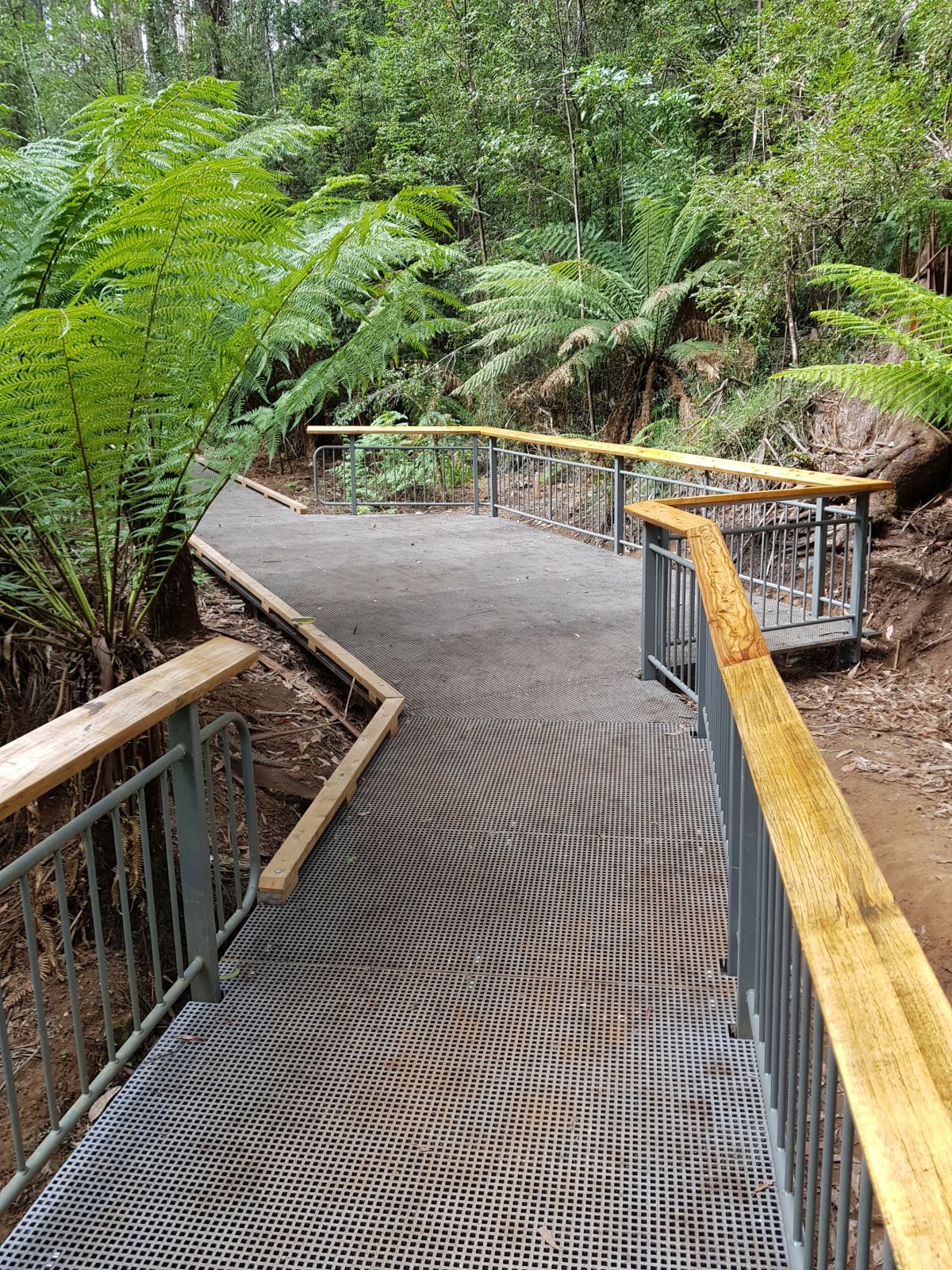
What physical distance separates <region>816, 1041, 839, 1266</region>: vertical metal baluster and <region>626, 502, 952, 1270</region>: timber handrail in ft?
0.51

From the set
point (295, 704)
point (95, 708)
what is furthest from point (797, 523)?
point (95, 708)

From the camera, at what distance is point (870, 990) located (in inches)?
37.4

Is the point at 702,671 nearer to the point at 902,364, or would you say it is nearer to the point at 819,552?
the point at 819,552

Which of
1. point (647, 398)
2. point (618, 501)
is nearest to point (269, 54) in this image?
point (647, 398)

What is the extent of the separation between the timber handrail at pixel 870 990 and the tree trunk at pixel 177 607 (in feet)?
11.8

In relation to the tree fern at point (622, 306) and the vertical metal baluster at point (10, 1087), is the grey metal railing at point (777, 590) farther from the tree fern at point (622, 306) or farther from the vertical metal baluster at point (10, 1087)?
the tree fern at point (622, 306)

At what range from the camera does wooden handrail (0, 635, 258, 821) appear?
1.71 metres

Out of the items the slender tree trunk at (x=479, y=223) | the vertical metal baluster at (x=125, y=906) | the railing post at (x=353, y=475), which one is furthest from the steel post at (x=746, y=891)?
the slender tree trunk at (x=479, y=223)

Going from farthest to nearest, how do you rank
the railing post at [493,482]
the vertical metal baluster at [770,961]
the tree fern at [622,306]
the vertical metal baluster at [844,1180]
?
the tree fern at [622,306]
the railing post at [493,482]
the vertical metal baluster at [770,961]
the vertical metal baluster at [844,1180]

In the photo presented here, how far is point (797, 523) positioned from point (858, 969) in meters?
4.59

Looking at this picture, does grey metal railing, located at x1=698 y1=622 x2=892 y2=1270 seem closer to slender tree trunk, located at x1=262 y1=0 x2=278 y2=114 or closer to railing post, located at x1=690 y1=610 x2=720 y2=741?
railing post, located at x1=690 y1=610 x2=720 y2=741

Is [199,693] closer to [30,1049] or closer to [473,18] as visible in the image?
[30,1049]

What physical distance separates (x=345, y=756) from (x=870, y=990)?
318 centimetres

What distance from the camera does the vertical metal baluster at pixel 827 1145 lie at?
119 cm
